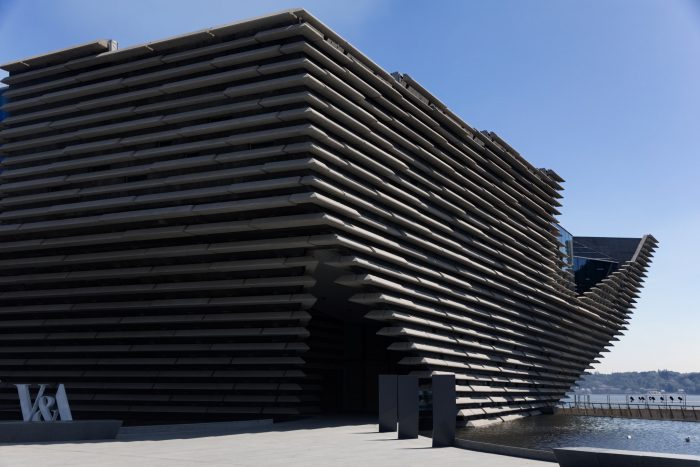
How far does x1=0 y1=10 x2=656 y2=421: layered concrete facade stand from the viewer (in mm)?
32312

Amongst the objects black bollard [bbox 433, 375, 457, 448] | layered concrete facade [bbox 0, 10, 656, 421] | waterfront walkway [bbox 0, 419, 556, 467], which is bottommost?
waterfront walkway [bbox 0, 419, 556, 467]

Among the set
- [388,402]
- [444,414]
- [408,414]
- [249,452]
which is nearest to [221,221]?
[388,402]

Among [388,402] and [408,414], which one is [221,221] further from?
[408,414]

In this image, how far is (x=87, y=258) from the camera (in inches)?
1446

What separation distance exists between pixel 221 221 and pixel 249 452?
1571 cm

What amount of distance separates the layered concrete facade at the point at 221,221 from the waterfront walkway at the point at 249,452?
859cm

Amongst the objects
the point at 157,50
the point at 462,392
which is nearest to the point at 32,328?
the point at 157,50

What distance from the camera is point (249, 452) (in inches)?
760

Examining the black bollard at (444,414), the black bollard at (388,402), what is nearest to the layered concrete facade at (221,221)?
the black bollard at (388,402)

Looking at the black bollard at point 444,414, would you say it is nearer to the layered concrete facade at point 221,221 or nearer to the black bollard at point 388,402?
the black bollard at point 388,402

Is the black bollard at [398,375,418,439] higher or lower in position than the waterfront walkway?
higher

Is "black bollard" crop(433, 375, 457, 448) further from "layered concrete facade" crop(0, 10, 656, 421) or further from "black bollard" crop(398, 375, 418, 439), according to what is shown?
"layered concrete facade" crop(0, 10, 656, 421)

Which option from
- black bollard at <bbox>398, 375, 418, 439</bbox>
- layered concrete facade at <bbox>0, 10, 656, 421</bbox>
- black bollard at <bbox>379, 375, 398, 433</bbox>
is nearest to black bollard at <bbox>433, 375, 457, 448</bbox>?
black bollard at <bbox>398, 375, 418, 439</bbox>

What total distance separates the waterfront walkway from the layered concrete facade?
859 centimetres
